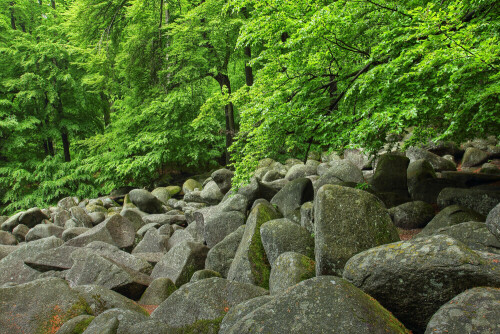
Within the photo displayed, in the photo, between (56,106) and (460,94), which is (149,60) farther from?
(460,94)

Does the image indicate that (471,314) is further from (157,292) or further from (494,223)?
(157,292)

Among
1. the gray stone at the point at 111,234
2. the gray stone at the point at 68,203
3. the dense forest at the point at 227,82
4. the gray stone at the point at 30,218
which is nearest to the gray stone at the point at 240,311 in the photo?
the dense forest at the point at 227,82

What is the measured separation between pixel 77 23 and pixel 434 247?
47.7 feet

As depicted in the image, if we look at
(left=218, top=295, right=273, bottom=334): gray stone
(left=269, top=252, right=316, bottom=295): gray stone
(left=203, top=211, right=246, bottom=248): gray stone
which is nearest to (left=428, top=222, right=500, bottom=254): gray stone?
(left=269, top=252, right=316, bottom=295): gray stone

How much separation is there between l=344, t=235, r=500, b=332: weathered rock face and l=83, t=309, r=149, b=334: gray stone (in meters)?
2.26

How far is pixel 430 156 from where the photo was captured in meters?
11.3

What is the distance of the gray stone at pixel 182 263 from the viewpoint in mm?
6039

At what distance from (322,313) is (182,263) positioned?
4.23 meters

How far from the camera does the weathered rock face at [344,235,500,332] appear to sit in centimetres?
262

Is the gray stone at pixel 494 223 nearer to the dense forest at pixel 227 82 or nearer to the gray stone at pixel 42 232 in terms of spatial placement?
the dense forest at pixel 227 82

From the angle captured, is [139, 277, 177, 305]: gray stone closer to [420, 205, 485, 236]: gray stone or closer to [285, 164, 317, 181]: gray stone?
[420, 205, 485, 236]: gray stone

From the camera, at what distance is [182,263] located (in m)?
6.13

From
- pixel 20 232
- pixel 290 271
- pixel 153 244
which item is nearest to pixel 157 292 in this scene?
pixel 290 271

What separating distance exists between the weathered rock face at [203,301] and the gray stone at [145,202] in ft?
32.5
